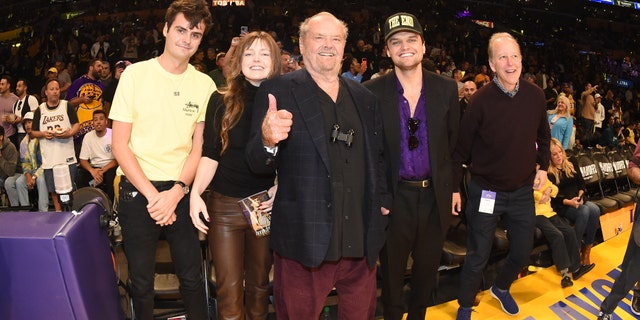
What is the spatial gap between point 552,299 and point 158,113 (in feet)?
10.9

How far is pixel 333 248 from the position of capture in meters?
2.30

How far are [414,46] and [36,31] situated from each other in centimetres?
1600

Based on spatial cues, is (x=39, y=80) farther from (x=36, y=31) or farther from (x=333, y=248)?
(x=333, y=248)

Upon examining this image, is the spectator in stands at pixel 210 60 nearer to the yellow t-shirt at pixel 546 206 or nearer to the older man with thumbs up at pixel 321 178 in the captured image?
the yellow t-shirt at pixel 546 206

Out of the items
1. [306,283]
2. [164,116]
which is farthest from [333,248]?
[164,116]

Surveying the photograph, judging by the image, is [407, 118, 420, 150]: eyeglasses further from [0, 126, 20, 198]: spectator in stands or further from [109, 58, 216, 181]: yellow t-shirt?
[0, 126, 20, 198]: spectator in stands

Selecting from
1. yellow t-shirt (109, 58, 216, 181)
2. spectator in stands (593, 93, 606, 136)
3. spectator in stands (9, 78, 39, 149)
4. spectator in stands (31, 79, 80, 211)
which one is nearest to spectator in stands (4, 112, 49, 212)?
spectator in stands (31, 79, 80, 211)

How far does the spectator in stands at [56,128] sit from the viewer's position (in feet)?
18.9

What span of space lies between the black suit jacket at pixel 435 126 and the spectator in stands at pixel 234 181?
67 centimetres

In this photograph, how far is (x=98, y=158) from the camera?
582cm

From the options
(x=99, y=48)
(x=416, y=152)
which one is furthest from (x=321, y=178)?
(x=99, y=48)

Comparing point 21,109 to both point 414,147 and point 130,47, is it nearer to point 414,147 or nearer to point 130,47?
point 130,47

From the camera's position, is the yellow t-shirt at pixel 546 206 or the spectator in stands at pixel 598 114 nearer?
the yellow t-shirt at pixel 546 206

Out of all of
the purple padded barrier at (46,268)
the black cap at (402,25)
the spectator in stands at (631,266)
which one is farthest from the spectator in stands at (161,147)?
the spectator in stands at (631,266)
